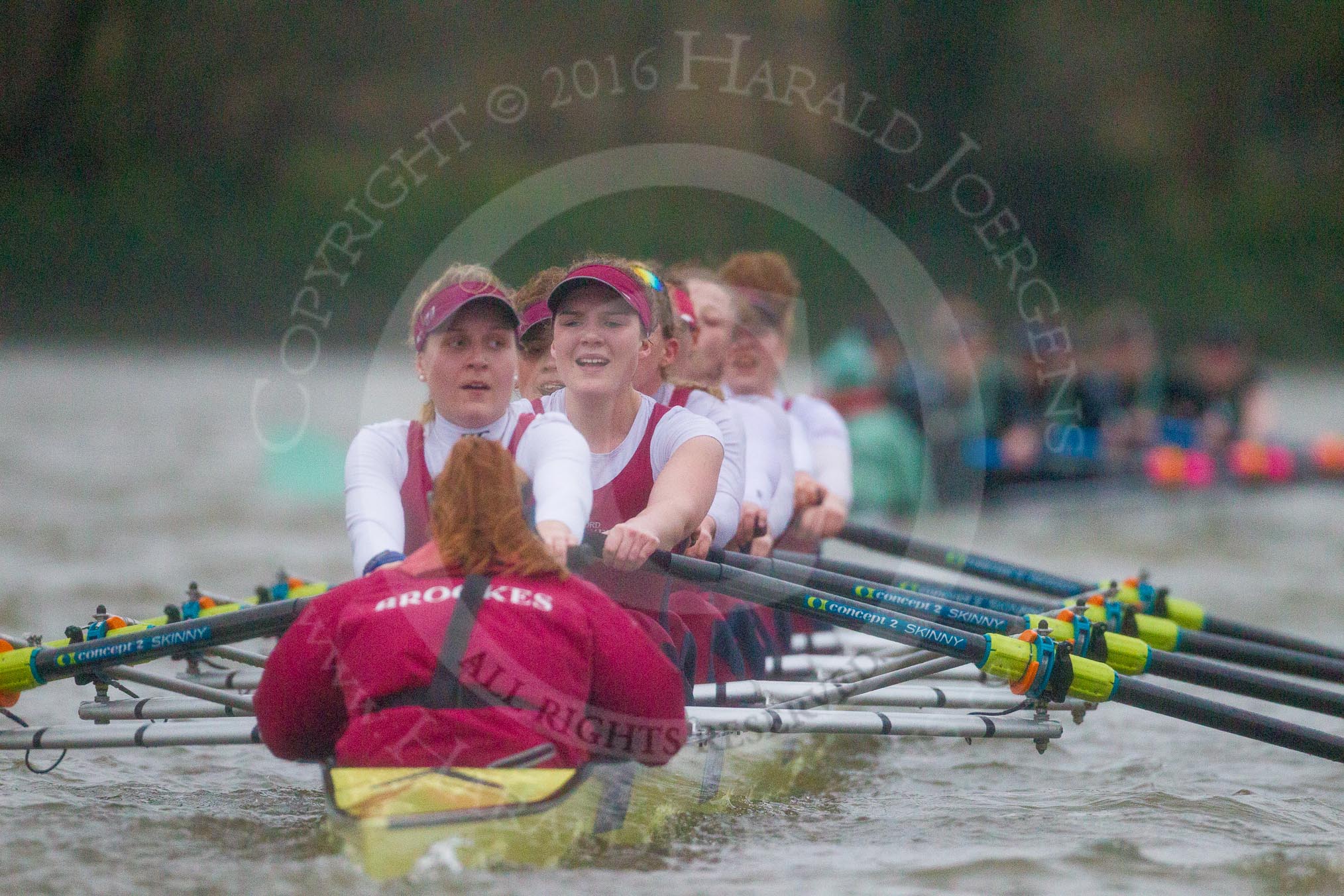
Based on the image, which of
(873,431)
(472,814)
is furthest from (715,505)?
(873,431)

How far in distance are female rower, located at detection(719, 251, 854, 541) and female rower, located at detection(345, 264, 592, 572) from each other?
227cm

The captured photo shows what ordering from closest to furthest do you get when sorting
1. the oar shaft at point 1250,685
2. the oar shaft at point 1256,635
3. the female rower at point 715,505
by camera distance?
the oar shaft at point 1250,685
the female rower at point 715,505
the oar shaft at point 1256,635

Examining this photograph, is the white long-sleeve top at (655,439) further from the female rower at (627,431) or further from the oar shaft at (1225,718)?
the oar shaft at (1225,718)

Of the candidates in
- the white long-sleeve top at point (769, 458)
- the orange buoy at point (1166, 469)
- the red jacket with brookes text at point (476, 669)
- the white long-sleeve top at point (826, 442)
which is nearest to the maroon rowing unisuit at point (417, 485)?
the red jacket with brookes text at point (476, 669)

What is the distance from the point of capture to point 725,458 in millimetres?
5516

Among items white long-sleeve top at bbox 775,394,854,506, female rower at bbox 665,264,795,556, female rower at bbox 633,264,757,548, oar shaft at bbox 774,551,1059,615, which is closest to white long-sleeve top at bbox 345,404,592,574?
female rower at bbox 633,264,757,548

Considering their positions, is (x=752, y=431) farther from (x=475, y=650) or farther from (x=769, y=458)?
(x=475, y=650)

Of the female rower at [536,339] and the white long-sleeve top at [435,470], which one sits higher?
the female rower at [536,339]

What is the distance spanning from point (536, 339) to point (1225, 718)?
104 inches

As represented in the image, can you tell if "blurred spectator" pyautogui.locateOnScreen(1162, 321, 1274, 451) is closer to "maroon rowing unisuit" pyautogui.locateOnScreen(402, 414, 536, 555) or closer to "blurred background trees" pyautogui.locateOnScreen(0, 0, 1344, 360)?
"blurred background trees" pyautogui.locateOnScreen(0, 0, 1344, 360)

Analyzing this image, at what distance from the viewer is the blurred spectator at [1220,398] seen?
14656 millimetres

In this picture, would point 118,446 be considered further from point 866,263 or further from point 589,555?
point 589,555

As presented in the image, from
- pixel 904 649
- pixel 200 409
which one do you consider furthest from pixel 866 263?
pixel 904 649

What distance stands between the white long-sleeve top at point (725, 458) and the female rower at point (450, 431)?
103cm
